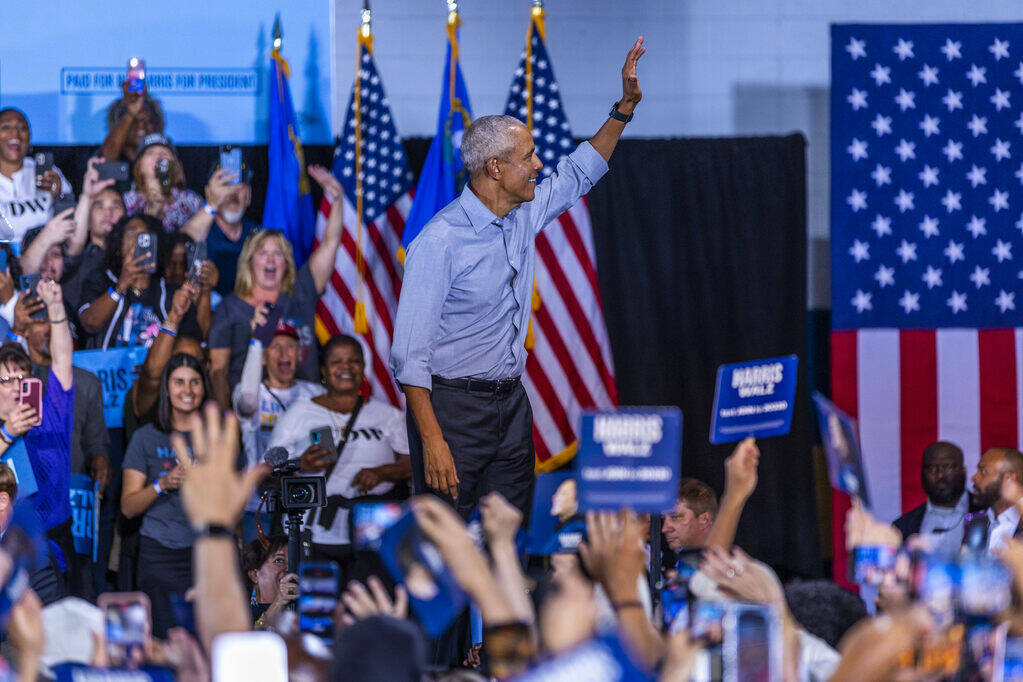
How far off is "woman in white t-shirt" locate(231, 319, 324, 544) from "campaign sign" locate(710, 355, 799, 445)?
3.01 m

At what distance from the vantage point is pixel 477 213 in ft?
13.0

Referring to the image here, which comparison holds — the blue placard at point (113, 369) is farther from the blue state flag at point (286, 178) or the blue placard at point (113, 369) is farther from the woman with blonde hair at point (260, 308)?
the blue state flag at point (286, 178)

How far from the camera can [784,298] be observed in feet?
21.8

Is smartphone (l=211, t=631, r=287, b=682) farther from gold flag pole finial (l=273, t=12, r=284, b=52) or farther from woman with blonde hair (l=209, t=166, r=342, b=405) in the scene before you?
gold flag pole finial (l=273, t=12, r=284, b=52)

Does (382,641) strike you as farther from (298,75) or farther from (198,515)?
(298,75)

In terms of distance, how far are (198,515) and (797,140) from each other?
5.05 metres

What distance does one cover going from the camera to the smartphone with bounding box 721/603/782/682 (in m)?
2.00

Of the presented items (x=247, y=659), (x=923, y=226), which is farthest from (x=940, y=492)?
(x=247, y=659)

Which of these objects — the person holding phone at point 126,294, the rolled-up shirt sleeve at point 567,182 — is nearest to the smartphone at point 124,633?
the rolled-up shirt sleeve at point 567,182

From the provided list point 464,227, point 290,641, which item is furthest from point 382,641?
point 464,227

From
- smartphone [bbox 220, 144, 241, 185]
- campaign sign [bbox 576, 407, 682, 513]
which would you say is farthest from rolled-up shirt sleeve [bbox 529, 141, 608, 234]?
smartphone [bbox 220, 144, 241, 185]

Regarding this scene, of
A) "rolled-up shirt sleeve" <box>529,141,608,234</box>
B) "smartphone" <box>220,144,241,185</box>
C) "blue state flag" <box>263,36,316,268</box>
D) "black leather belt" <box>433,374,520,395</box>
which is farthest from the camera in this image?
"blue state flag" <box>263,36,316,268</box>

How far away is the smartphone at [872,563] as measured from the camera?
7.55 ft

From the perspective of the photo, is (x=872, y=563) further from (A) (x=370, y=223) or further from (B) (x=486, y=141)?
(A) (x=370, y=223)
